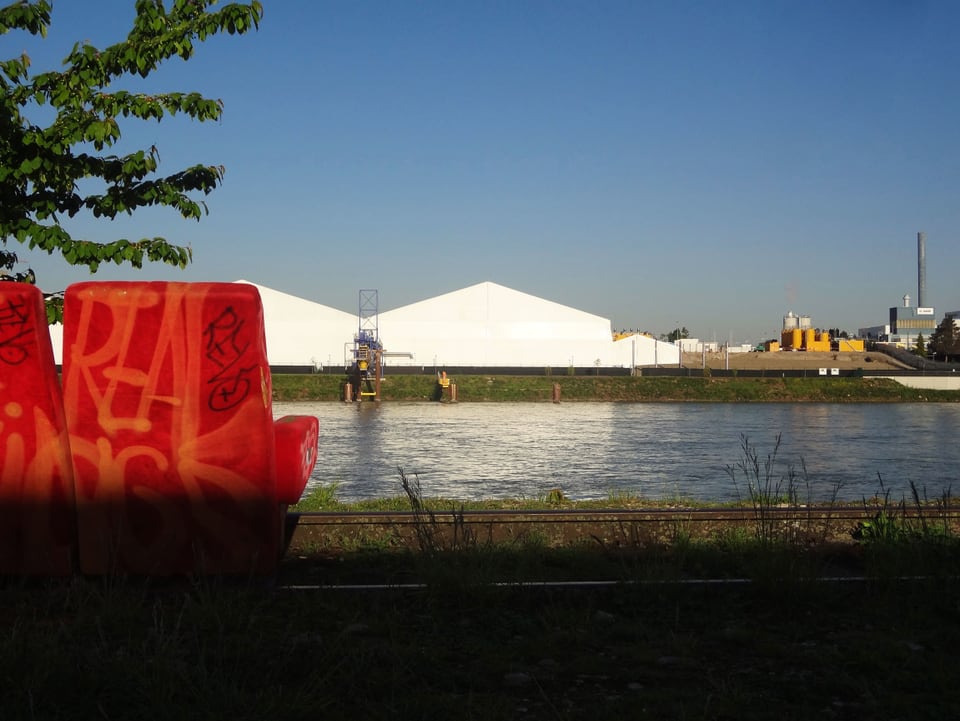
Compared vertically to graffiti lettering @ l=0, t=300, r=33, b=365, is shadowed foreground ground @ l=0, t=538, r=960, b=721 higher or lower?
lower

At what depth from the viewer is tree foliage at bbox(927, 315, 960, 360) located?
10294 centimetres

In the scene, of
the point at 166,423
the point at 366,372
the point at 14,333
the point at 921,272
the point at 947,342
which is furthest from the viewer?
the point at 921,272

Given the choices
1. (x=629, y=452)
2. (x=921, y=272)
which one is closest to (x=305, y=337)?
(x=629, y=452)

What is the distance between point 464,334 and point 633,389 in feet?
73.1

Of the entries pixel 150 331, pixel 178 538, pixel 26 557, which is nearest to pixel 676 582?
pixel 178 538

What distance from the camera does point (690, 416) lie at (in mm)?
41031

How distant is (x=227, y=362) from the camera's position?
479 centimetres

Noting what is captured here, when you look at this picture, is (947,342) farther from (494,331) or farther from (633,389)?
(633,389)

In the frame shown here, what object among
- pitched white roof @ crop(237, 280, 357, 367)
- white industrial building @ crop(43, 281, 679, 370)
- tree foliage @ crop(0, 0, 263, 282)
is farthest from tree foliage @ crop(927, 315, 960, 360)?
tree foliage @ crop(0, 0, 263, 282)

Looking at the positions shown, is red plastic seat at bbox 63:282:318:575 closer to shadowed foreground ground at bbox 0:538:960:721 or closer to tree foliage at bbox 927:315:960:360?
shadowed foreground ground at bbox 0:538:960:721

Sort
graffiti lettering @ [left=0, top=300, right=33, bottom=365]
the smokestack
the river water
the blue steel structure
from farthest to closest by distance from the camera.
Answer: the smokestack < the blue steel structure < the river water < graffiti lettering @ [left=0, top=300, right=33, bottom=365]

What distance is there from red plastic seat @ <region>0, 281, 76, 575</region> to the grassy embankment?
5092 centimetres

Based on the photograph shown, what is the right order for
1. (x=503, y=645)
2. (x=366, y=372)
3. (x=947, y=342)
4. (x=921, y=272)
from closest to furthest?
(x=503, y=645) < (x=366, y=372) < (x=947, y=342) < (x=921, y=272)

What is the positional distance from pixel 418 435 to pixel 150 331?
24.2 metres
